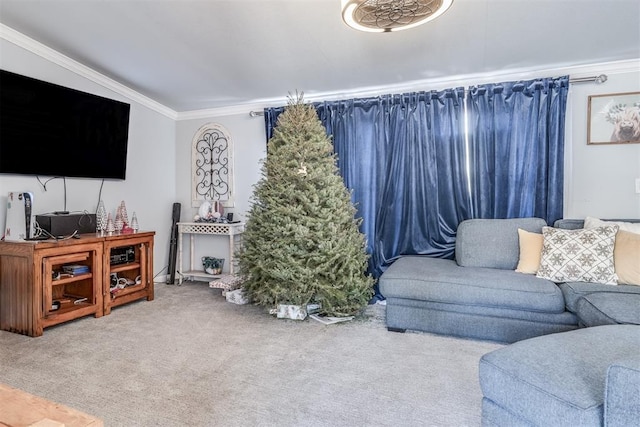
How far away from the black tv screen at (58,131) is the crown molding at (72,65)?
10.3 inches

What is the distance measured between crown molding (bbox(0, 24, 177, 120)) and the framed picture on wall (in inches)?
177

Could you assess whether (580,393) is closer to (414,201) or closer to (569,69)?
(414,201)

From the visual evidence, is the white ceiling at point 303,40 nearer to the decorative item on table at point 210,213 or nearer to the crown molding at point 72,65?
the crown molding at point 72,65

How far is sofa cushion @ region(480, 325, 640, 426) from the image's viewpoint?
3.50 feet

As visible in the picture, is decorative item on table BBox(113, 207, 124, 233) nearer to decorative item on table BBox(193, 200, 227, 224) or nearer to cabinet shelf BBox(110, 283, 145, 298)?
cabinet shelf BBox(110, 283, 145, 298)

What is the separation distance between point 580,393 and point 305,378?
1.29 meters

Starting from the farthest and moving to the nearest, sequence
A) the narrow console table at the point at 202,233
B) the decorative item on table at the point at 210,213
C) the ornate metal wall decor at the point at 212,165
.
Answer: the ornate metal wall decor at the point at 212,165
the decorative item on table at the point at 210,213
the narrow console table at the point at 202,233

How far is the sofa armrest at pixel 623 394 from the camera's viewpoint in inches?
37.0

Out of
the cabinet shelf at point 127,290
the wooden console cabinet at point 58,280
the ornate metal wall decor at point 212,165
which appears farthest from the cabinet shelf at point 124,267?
the ornate metal wall decor at point 212,165

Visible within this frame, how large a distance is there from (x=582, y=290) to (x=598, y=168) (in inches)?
56.2

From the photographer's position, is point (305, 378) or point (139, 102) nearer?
point (305, 378)

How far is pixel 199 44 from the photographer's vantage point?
8.86 feet

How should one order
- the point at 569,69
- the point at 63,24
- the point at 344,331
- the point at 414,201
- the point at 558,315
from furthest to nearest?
the point at 414,201, the point at 569,69, the point at 344,331, the point at 63,24, the point at 558,315

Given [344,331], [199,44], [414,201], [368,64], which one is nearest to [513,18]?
[368,64]
